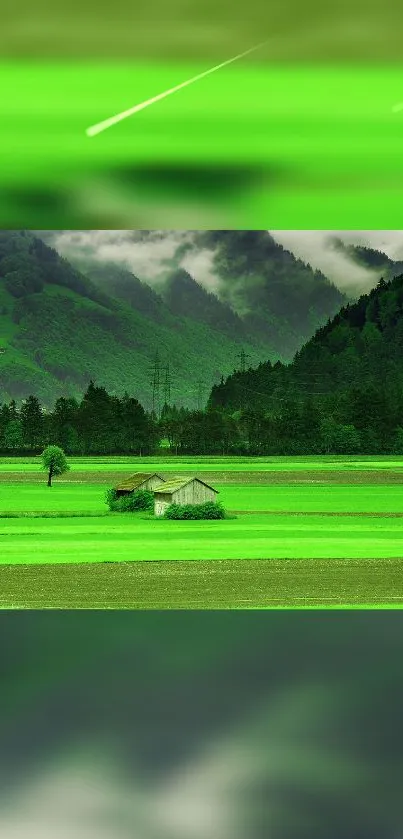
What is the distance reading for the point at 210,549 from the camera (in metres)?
26.9

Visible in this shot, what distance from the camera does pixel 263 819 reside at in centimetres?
421

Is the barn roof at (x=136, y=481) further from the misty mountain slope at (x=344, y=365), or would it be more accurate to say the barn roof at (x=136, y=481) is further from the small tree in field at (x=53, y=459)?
the misty mountain slope at (x=344, y=365)

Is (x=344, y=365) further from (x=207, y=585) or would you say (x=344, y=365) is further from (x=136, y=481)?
(x=207, y=585)

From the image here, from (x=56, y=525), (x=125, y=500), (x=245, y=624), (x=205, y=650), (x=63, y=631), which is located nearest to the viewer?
(x=205, y=650)

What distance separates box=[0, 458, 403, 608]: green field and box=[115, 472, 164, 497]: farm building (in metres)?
1.59

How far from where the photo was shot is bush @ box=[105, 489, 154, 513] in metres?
39.5

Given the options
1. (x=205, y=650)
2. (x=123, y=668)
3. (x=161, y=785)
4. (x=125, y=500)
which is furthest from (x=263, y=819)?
(x=125, y=500)
